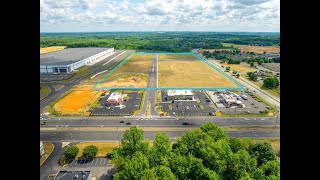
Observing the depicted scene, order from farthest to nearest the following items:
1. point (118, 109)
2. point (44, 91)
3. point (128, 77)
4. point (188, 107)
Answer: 1. point (128, 77)
2. point (44, 91)
3. point (188, 107)
4. point (118, 109)

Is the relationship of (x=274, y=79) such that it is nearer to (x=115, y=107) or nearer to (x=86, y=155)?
(x=115, y=107)

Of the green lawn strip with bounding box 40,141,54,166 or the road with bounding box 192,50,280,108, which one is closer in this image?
the green lawn strip with bounding box 40,141,54,166

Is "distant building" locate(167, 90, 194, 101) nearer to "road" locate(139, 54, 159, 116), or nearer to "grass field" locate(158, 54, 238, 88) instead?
"road" locate(139, 54, 159, 116)

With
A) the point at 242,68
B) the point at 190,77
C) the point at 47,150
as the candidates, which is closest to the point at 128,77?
the point at 190,77

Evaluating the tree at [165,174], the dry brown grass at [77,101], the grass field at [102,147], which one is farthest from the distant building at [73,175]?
the dry brown grass at [77,101]

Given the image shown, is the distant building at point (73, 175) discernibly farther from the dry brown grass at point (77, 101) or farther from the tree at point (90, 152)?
the dry brown grass at point (77, 101)

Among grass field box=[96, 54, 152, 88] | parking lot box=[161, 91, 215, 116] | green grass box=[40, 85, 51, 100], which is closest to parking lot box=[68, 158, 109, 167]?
parking lot box=[161, 91, 215, 116]

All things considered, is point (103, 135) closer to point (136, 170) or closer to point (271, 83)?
point (136, 170)
